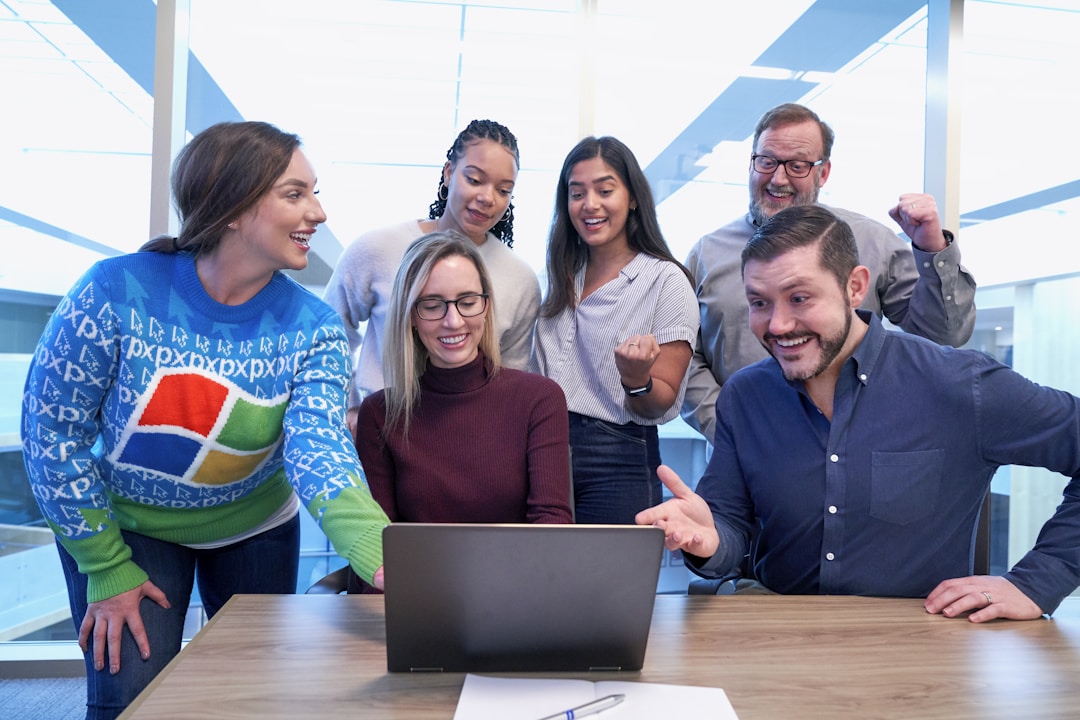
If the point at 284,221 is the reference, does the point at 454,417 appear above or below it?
below

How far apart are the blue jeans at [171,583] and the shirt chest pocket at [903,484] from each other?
1241 millimetres

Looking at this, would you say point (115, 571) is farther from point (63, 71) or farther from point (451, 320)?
point (63, 71)

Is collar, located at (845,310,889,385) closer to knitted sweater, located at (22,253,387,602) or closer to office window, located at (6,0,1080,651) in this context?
knitted sweater, located at (22,253,387,602)

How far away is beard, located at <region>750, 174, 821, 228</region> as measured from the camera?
2295mm

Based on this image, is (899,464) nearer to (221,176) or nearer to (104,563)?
(221,176)

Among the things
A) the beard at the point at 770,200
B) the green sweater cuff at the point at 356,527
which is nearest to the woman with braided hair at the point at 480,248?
the beard at the point at 770,200

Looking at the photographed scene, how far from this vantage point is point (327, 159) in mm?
3146

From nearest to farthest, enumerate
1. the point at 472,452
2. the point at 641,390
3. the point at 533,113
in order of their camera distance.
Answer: the point at 472,452 < the point at 641,390 < the point at 533,113

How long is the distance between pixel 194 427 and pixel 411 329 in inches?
21.3

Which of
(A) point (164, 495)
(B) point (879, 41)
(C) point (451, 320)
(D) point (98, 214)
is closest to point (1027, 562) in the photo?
(C) point (451, 320)

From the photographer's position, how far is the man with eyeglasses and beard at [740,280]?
Answer: 7.02ft

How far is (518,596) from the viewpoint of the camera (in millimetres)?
985

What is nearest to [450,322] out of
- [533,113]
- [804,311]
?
[804,311]

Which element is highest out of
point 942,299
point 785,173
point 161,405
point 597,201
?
point 785,173
